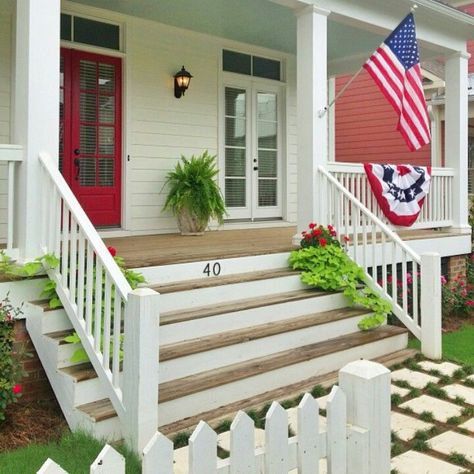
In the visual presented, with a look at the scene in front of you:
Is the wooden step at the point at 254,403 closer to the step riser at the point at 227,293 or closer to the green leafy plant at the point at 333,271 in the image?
the green leafy plant at the point at 333,271

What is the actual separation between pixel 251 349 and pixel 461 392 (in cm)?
143

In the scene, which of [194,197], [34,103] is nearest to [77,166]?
[194,197]

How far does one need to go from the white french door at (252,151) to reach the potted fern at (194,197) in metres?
1.03

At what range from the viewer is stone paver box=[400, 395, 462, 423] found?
354cm

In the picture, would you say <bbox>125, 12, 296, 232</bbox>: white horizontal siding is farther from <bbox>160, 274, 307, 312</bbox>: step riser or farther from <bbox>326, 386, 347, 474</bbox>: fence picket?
<bbox>326, 386, 347, 474</bbox>: fence picket

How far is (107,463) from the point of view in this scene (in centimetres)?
144

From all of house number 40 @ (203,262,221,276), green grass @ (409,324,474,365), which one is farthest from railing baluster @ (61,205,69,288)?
green grass @ (409,324,474,365)

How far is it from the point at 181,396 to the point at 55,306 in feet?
3.09

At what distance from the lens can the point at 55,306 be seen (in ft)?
11.6

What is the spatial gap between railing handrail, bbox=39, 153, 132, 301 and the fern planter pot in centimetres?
307

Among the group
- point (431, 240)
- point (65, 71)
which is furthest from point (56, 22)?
point (431, 240)

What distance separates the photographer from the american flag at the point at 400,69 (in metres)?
5.21

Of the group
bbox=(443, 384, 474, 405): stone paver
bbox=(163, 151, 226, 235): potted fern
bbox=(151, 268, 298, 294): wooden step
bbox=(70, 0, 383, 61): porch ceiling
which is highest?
bbox=(70, 0, 383, 61): porch ceiling

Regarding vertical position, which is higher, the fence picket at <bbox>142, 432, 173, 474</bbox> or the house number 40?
the house number 40
